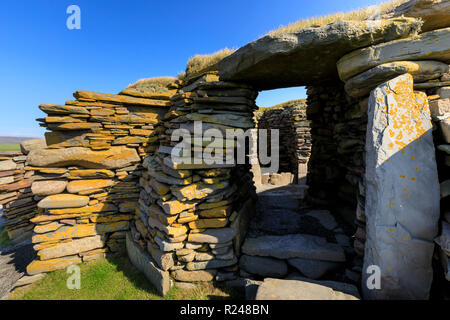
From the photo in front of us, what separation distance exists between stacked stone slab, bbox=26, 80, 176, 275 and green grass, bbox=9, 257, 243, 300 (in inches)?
18.2

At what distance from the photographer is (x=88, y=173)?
17.1ft

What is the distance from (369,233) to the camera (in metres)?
2.63

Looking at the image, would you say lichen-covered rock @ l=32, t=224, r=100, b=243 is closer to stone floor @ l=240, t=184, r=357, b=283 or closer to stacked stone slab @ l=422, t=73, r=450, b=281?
stone floor @ l=240, t=184, r=357, b=283

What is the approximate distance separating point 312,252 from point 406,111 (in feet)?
9.71

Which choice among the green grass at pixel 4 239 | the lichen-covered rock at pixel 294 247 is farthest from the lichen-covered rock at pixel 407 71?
the green grass at pixel 4 239

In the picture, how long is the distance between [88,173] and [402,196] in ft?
23.0

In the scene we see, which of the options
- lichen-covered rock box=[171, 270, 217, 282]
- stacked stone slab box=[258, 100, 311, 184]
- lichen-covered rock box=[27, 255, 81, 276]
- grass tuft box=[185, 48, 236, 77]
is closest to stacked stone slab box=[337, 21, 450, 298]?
lichen-covered rock box=[171, 270, 217, 282]

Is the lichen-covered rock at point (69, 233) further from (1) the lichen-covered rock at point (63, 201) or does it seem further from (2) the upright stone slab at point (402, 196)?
(2) the upright stone slab at point (402, 196)

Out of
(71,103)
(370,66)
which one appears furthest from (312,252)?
(71,103)

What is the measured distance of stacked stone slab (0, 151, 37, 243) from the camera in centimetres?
738

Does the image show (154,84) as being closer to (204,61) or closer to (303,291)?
(204,61)

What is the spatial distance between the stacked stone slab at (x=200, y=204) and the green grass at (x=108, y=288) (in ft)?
0.96
